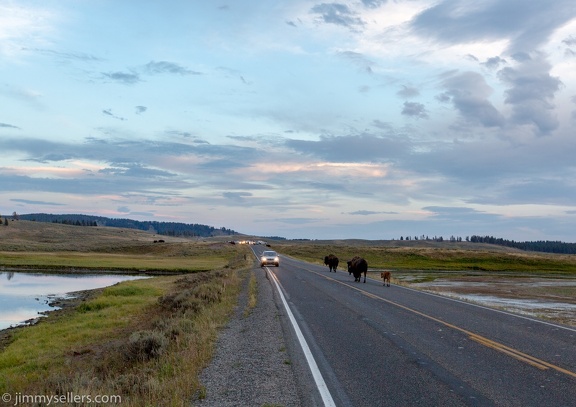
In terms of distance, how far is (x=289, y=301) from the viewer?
2106 cm

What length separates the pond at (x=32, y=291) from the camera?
29403mm

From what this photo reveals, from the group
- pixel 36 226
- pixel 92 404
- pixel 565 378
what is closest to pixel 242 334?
pixel 92 404

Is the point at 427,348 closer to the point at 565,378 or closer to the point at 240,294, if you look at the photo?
the point at 565,378

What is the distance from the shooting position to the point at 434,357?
1048 centimetres

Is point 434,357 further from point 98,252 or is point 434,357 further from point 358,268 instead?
point 98,252

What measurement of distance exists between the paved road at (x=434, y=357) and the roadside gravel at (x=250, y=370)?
349 millimetres

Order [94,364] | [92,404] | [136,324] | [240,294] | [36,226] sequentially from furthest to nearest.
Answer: [36,226], [240,294], [136,324], [94,364], [92,404]

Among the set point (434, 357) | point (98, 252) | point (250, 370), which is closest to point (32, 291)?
→ point (250, 370)

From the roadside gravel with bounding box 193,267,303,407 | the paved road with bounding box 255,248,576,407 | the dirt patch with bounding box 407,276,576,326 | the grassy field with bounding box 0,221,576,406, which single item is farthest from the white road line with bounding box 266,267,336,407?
the dirt patch with bounding box 407,276,576,326

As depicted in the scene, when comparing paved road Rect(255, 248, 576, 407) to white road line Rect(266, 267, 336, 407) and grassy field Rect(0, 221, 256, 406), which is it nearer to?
white road line Rect(266, 267, 336, 407)

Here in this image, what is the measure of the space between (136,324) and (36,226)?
166484 millimetres

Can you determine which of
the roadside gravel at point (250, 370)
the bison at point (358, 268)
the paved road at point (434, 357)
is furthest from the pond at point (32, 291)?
the paved road at point (434, 357)

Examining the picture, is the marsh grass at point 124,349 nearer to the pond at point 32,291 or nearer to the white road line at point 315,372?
the white road line at point 315,372

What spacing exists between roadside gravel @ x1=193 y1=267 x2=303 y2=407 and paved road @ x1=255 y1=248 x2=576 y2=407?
35 cm
